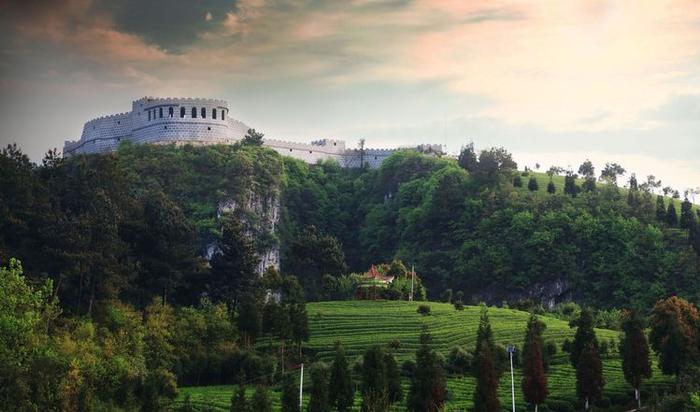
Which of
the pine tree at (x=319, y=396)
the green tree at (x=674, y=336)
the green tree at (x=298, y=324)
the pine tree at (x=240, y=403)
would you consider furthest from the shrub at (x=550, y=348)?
the pine tree at (x=240, y=403)

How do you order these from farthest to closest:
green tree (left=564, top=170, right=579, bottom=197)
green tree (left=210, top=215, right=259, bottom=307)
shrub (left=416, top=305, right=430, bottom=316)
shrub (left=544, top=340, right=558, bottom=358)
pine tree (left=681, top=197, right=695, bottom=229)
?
green tree (left=564, top=170, right=579, bottom=197), pine tree (left=681, top=197, right=695, bottom=229), shrub (left=416, top=305, right=430, bottom=316), green tree (left=210, top=215, right=259, bottom=307), shrub (left=544, top=340, right=558, bottom=358)

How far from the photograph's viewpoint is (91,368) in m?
52.0

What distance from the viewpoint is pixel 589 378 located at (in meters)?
51.8

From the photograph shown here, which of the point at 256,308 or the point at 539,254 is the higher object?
the point at 539,254

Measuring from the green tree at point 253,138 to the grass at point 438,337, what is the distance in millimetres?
41527

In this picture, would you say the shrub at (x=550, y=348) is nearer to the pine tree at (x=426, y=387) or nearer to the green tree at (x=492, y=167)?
the pine tree at (x=426, y=387)

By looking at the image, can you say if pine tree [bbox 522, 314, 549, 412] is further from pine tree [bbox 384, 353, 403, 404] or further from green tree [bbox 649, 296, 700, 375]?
green tree [bbox 649, 296, 700, 375]

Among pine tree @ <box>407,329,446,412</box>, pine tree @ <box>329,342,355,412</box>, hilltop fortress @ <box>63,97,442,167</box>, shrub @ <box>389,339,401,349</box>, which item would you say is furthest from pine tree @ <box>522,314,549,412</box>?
hilltop fortress @ <box>63,97,442,167</box>

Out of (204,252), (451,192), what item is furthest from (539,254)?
(204,252)

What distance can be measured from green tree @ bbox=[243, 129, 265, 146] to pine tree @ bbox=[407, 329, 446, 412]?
69.6 meters

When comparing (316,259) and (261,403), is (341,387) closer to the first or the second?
(261,403)

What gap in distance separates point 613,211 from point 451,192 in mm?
17535

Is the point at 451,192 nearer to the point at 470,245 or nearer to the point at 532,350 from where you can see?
the point at 470,245

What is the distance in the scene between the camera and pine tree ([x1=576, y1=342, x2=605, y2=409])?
51719mm
